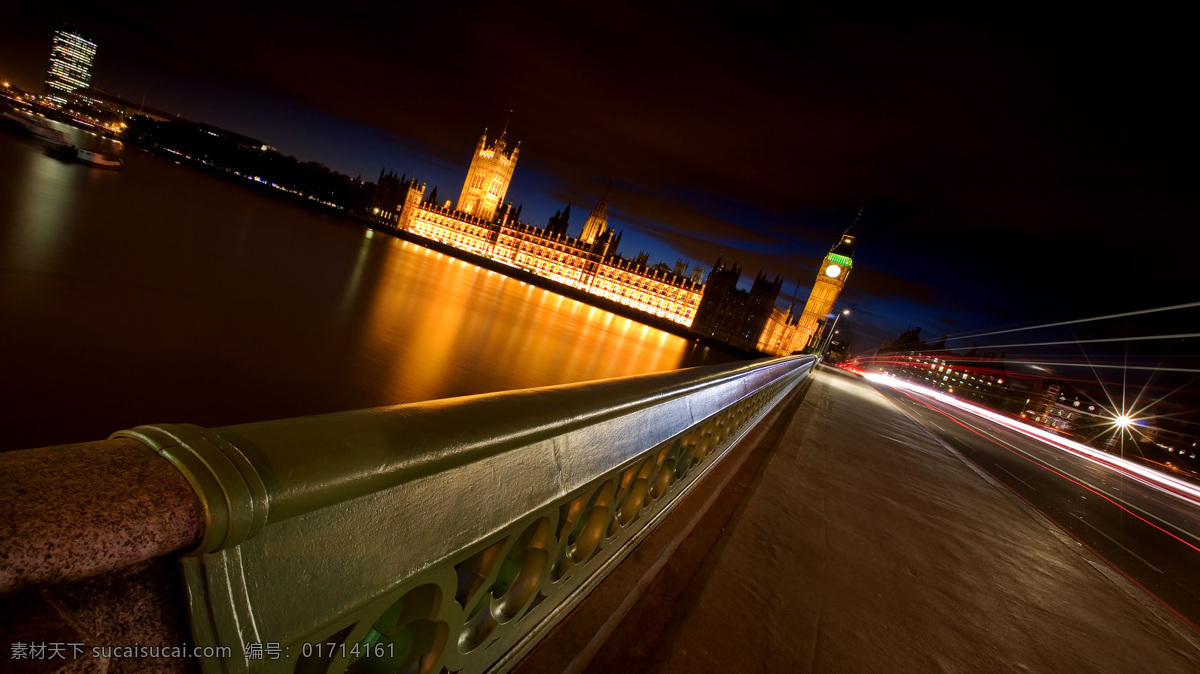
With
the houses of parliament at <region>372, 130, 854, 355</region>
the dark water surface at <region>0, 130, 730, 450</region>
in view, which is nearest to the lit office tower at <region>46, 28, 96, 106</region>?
the houses of parliament at <region>372, 130, 854, 355</region>

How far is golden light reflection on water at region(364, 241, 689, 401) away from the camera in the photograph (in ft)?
52.4

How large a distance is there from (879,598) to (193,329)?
15.0m

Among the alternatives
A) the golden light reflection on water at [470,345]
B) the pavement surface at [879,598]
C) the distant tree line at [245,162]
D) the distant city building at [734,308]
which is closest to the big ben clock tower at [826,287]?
the distant city building at [734,308]

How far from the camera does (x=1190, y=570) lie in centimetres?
452

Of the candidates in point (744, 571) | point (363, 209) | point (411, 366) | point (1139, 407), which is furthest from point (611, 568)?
point (363, 209)

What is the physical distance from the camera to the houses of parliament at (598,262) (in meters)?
73.7

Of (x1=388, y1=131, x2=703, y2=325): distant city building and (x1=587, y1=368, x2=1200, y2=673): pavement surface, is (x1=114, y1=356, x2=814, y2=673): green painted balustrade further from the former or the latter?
(x1=388, y1=131, x2=703, y2=325): distant city building

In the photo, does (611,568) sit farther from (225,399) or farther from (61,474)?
(225,399)

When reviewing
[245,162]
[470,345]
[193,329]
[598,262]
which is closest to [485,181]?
[598,262]

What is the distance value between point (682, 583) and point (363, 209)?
130 m

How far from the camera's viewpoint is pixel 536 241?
3467 inches

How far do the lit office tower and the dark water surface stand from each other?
7279cm

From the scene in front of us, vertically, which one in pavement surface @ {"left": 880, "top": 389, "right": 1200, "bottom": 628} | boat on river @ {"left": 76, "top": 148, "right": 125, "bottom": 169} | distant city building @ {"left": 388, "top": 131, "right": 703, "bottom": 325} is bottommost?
boat on river @ {"left": 76, "top": 148, "right": 125, "bottom": 169}

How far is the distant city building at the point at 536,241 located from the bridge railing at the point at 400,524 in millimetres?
76089
